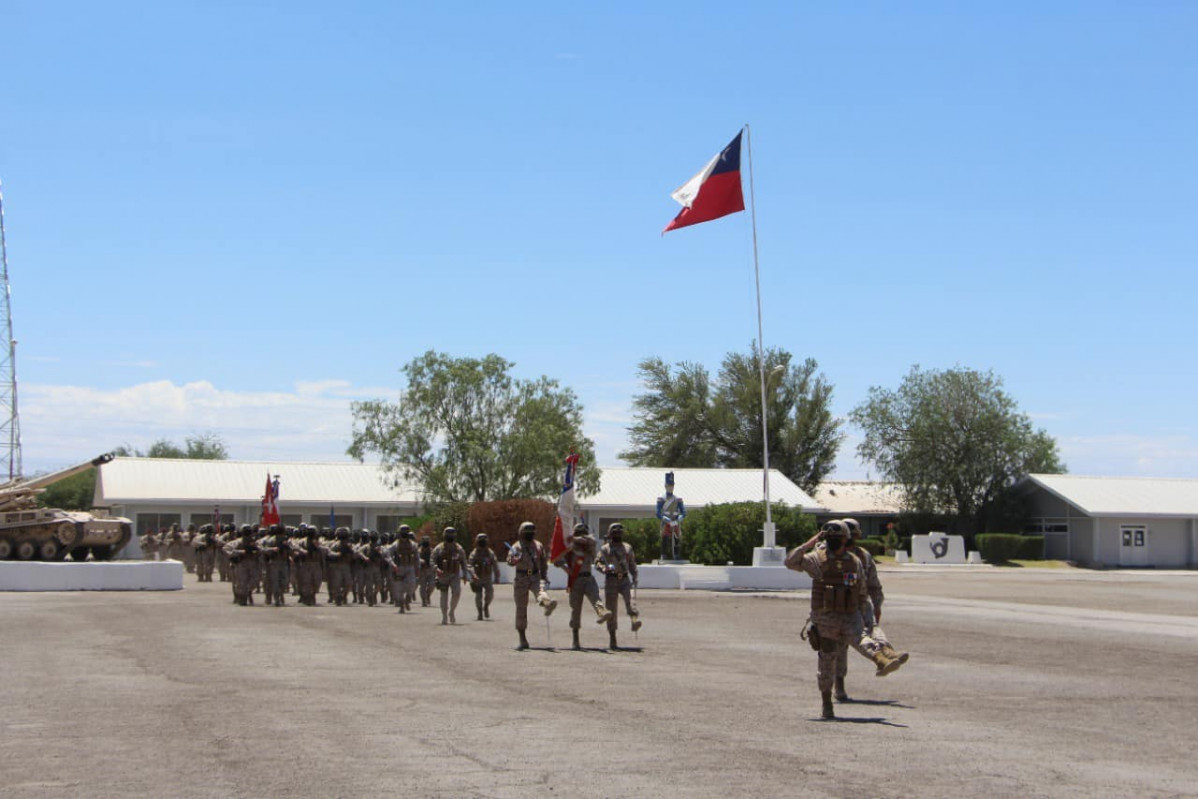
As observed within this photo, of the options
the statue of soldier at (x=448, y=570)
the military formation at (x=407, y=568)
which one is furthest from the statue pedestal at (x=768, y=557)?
the statue of soldier at (x=448, y=570)

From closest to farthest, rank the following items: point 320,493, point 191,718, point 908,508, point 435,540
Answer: point 191,718 → point 435,540 → point 320,493 → point 908,508

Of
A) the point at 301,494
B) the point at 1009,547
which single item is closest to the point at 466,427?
the point at 301,494

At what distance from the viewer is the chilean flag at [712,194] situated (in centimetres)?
3375

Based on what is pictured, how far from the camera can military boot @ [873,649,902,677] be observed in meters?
10.8

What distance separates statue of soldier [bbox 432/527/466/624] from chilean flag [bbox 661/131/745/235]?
43.8 ft

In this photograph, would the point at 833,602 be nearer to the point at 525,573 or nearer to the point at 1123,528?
the point at 525,573

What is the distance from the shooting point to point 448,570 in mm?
22703

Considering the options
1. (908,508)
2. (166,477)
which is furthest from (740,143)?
(908,508)

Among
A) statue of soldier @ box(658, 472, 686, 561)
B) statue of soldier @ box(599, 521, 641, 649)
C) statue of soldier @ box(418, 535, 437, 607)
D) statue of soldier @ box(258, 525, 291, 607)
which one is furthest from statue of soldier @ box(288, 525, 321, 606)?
statue of soldier @ box(658, 472, 686, 561)

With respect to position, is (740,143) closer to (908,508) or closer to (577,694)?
(577,694)

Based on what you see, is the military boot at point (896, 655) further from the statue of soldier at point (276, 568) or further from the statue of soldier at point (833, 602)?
the statue of soldier at point (276, 568)

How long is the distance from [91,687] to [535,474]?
131 feet

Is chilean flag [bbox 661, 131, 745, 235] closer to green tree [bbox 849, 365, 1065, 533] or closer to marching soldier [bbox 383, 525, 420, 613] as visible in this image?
marching soldier [bbox 383, 525, 420, 613]

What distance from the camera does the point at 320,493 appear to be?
59.6 metres
